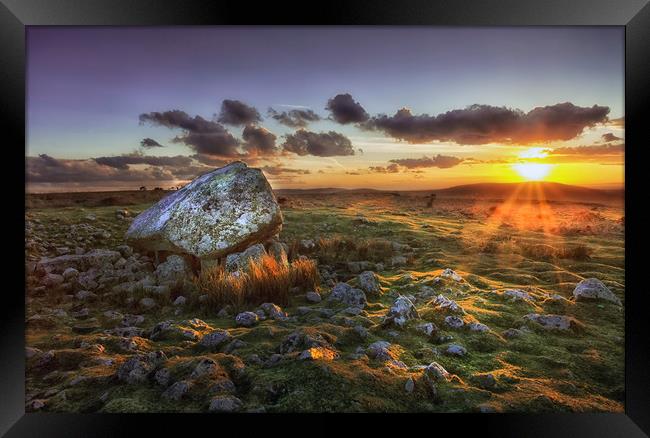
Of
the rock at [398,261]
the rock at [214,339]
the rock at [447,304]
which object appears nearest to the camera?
the rock at [214,339]

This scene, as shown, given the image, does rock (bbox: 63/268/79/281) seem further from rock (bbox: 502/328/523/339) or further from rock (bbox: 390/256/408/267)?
rock (bbox: 502/328/523/339)

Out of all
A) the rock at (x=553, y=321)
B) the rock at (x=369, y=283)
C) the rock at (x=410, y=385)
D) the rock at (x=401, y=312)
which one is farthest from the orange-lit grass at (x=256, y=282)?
the rock at (x=553, y=321)

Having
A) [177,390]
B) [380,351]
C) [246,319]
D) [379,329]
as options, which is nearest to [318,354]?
[380,351]

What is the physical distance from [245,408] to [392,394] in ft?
5.12

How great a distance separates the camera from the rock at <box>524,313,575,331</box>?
18.4ft

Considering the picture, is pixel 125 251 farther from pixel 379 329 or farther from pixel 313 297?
pixel 379 329

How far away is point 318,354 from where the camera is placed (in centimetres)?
507

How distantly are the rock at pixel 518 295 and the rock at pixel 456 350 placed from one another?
129 centimetres

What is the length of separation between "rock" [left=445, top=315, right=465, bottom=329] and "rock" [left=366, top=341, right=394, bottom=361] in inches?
34.9

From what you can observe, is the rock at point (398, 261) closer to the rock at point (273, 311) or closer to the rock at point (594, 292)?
the rock at point (273, 311)

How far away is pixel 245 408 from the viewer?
4.75 metres

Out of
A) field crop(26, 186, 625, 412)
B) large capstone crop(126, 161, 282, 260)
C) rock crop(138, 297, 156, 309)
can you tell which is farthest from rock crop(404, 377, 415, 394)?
rock crop(138, 297, 156, 309)

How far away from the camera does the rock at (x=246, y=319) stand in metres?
5.70

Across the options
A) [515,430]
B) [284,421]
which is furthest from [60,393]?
[515,430]
